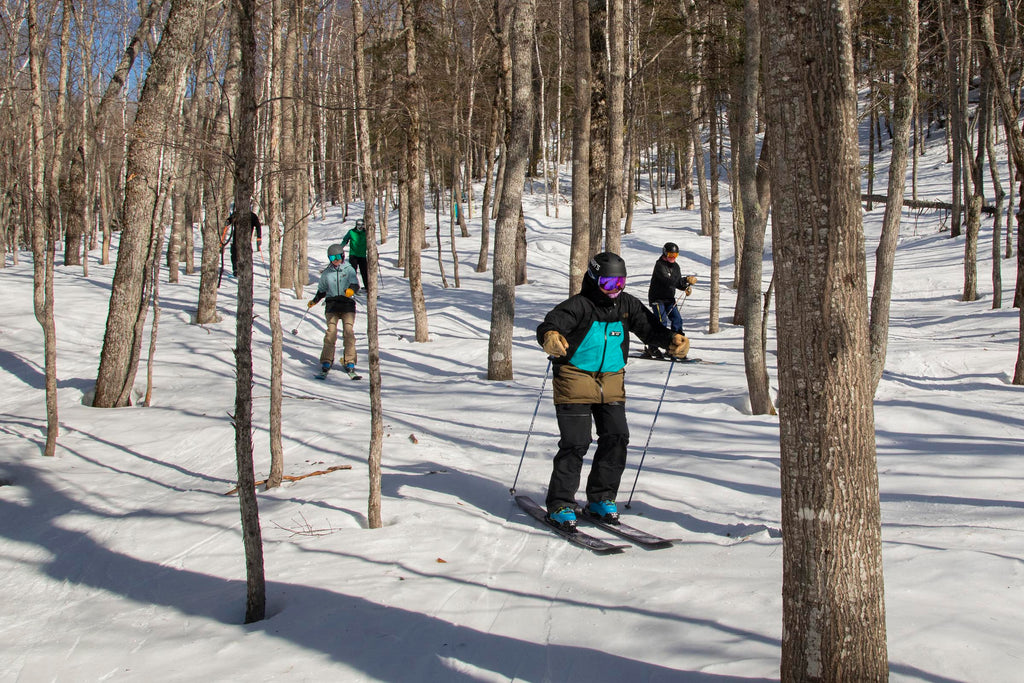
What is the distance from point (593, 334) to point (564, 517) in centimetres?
135

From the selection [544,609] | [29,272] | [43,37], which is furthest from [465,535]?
[29,272]

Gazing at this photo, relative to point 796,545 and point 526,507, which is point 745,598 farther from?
point 526,507

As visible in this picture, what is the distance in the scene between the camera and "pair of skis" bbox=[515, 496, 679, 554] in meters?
5.00

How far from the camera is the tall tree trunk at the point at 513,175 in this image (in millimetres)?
10820

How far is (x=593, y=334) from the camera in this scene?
5.34 metres

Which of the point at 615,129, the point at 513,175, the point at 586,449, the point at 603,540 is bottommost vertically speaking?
the point at 603,540

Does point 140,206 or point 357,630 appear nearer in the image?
point 357,630

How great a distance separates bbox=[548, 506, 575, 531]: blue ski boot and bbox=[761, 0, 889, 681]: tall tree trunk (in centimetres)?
273

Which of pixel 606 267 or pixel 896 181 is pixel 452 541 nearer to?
pixel 606 267

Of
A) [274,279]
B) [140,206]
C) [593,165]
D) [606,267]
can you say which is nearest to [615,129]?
[593,165]

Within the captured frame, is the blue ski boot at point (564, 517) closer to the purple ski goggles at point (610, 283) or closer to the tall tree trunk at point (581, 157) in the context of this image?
the purple ski goggles at point (610, 283)

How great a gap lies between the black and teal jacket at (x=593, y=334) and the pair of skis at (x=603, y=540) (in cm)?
95

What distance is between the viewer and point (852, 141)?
2.53 metres

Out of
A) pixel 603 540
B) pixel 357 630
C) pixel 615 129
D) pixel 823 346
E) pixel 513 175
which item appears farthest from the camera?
pixel 615 129
